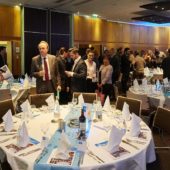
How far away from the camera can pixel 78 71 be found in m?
5.75

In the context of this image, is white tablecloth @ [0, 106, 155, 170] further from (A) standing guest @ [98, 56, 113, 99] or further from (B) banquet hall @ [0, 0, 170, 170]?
(A) standing guest @ [98, 56, 113, 99]

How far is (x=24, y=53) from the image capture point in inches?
397

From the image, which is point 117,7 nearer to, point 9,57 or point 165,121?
point 9,57

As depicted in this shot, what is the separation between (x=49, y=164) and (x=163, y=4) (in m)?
6.56

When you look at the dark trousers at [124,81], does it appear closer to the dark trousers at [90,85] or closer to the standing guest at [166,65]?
the dark trousers at [90,85]

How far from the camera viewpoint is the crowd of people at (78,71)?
519 centimetres

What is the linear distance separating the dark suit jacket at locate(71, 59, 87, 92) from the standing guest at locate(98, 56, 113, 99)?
56.4 inches

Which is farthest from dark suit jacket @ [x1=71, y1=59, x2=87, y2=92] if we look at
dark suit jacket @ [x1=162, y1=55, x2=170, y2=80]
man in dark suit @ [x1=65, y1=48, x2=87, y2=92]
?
dark suit jacket @ [x1=162, y1=55, x2=170, y2=80]

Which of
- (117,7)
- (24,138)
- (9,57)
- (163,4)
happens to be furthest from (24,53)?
(24,138)

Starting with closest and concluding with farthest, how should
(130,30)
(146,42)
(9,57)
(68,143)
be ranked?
(68,143)
(9,57)
(130,30)
(146,42)

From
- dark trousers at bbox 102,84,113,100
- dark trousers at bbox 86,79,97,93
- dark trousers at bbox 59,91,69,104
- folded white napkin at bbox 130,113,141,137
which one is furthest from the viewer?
dark trousers at bbox 59,91,69,104

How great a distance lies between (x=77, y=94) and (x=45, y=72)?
2.55ft

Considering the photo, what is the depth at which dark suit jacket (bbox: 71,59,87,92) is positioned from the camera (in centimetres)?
574

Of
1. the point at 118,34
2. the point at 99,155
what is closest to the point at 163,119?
the point at 99,155
